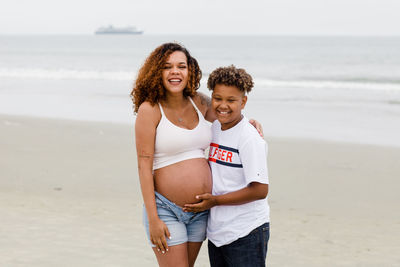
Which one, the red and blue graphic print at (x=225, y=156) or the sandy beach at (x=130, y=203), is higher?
the red and blue graphic print at (x=225, y=156)

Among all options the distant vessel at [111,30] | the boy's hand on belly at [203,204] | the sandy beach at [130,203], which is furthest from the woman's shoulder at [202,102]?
the distant vessel at [111,30]

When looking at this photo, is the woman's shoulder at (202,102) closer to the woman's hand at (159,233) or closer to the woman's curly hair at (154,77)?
the woman's curly hair at (154,77)

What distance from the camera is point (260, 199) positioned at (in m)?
2.70

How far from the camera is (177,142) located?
2797 mm

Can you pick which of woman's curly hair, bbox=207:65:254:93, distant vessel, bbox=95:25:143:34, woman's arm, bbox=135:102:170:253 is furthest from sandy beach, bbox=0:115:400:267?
distant vessel, bbox=95:25:143:34

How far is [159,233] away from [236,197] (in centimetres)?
49

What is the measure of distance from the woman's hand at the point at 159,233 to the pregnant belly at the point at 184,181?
0.16m

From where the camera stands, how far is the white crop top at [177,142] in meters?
2.78

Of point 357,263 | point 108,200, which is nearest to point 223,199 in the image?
point 357,263

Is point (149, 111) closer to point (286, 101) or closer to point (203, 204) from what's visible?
point (203, 204)

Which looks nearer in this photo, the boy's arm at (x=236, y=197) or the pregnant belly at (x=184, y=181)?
the boy's arm at (x=236, y=197)

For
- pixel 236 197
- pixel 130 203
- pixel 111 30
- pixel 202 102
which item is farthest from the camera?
pixel 111 30

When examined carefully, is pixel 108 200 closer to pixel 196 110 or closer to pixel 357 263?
pixel 357 263

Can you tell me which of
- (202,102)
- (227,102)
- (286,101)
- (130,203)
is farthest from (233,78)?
(286,101)
